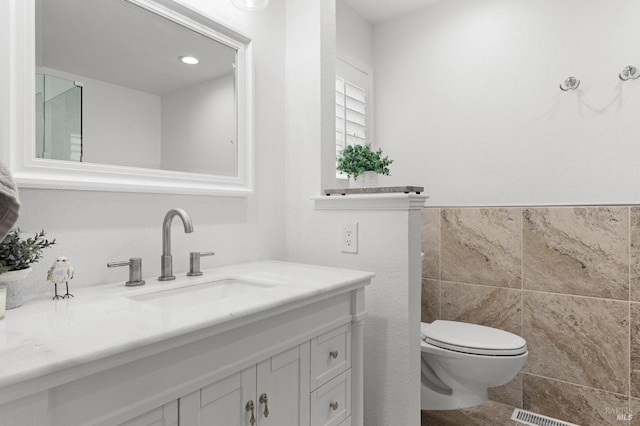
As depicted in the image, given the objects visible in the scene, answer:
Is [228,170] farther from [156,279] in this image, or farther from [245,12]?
[245,12]

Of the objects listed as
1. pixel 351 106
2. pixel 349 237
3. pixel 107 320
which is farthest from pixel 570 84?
pixel 107 320

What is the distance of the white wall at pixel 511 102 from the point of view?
198cm

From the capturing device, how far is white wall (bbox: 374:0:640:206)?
1981mm

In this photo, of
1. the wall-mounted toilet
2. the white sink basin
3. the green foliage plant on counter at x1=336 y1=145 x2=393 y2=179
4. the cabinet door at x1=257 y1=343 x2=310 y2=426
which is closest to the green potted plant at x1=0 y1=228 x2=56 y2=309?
the white sink basin

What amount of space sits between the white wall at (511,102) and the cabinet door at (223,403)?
77.6 inches

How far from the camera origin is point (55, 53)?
1.00 metres

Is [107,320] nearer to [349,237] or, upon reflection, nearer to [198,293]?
[198,293]

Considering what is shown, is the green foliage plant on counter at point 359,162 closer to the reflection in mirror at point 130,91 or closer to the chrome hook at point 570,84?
the reflection in mirror at point 130,91

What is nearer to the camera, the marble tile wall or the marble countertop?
the marble countertop

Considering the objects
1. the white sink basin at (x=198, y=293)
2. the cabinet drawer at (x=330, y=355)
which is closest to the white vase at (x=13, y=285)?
the white sink basin at (x=198, y=293)

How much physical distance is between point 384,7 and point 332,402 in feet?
8.55

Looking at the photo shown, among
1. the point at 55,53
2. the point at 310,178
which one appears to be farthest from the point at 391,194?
the point at 55,53

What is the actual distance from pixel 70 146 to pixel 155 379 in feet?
2.35

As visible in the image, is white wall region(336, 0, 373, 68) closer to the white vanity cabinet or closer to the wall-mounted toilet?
the wall-mounted toilet
